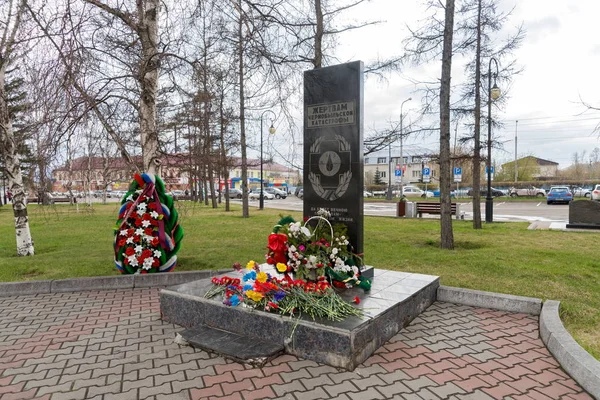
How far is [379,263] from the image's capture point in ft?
24.4

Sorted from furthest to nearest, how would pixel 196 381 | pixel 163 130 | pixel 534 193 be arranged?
pixel 534 193 < pixel 163 130 < pixel 196 381

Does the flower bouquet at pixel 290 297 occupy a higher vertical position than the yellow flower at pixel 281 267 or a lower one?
lower

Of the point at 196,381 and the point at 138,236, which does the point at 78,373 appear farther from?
the point at 138,236

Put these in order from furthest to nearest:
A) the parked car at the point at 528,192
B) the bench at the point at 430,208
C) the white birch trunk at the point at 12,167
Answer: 1. the parked car at the point at 528,192
2. the bench at the point at 430,208
3. the white birch trunk at the point at 12,167

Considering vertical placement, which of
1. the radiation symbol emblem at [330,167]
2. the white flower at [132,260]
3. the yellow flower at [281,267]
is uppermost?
the radiation symbol emblem at [330,167]

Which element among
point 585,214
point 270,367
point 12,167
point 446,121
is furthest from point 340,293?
point 585,214

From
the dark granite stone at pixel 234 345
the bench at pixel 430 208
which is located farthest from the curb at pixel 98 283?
the bench at pixel 430 208

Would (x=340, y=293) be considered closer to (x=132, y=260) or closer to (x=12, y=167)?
(x=132, y=260)

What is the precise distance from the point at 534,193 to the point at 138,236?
48.5 meters

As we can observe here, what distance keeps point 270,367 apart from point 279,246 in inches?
57.6

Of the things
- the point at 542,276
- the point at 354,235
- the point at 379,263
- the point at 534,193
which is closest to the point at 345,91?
the point at 354,235

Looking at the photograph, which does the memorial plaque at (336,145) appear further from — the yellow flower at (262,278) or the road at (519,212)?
the road at (519,212)

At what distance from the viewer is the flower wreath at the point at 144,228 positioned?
252 inches

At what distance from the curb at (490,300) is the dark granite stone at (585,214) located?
1022cm
